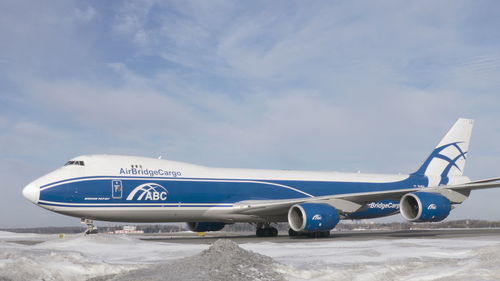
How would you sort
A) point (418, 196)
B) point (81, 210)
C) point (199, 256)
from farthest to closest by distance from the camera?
1. point (418, 196)
2. point (81, 210)
3. point (199, 256)

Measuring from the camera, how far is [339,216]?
72.9 feet

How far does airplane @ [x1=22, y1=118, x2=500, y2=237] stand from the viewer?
792 inches

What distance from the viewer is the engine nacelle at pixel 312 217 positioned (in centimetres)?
2075

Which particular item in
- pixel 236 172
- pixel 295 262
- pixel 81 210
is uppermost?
pixel 236 172

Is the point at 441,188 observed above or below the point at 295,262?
above

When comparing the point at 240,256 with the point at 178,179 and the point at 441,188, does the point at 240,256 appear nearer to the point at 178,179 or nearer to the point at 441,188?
the point at 178,179

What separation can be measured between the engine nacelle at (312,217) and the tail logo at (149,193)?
5352 mm

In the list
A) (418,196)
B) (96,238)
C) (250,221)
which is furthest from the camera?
(250,221)

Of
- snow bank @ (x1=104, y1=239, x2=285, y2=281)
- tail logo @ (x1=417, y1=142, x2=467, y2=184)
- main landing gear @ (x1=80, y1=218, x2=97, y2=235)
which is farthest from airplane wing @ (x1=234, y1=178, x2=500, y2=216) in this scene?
snow bank @ (x1=104, y1=239, x2=285, y2=281)

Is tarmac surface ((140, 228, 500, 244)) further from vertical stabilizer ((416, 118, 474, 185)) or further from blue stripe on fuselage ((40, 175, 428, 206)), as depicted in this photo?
vertical stabilizer ((416, 118, 474, 185))

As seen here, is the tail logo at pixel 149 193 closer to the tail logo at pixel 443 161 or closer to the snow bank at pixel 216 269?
the snow bank at pixel 216 269

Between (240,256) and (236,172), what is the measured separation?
14.8 meters

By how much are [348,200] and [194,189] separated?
6.63 meters

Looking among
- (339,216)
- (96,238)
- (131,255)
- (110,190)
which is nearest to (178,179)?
(110,190)
